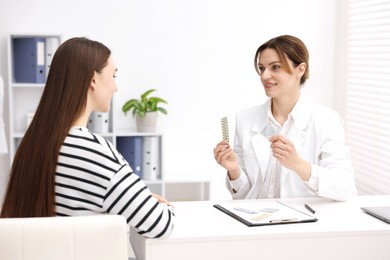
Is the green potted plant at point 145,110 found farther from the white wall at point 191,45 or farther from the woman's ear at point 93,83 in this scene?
the woman's ear at point 93,83

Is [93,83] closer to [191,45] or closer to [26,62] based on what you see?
[26,62]

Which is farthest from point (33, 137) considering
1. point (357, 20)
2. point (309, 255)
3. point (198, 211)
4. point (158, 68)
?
point (357, 20)

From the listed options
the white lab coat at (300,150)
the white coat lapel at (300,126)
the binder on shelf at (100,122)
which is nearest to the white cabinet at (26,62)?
the binder on shelf at (100,122)

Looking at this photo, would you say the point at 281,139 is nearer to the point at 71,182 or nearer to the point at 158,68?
the point at 71,182

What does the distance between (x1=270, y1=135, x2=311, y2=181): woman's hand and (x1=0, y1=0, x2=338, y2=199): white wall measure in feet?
8.19

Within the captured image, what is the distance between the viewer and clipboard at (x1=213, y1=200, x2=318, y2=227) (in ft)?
6.94

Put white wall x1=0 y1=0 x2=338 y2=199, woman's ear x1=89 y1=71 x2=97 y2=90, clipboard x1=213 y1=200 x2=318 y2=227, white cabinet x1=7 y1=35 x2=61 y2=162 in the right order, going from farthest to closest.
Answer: white wall x1=0 y1=0 x2=338 y2=199 < white cabinet x1=7 y1=35 x2=61 y2=162 < clipboard x1=213 y1=200 x2=318 y2=227 < woman's ear x1=89 y1=71 x2=97 y2=90

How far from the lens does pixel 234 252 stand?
1979 millimetres

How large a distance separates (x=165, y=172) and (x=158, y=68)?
863 millimetres

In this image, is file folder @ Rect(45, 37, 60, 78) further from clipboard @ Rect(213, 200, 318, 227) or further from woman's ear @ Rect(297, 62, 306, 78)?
clipboard @ Rect(213, 200, 318, 227)

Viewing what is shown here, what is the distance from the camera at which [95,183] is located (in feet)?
5.88

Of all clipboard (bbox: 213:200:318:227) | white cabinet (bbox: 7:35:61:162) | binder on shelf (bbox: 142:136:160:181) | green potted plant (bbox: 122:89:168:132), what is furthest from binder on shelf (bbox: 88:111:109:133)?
clipboard (bbox: 213:200:318:227)

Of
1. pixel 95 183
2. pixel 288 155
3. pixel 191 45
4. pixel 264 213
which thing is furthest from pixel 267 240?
pixel 191 45

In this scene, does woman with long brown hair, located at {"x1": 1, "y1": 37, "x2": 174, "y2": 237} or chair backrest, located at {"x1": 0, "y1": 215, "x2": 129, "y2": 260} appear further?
woman with long brown hair, located at {"x1": 1, "y1": 37, "x2": 174, "y2": 237}
